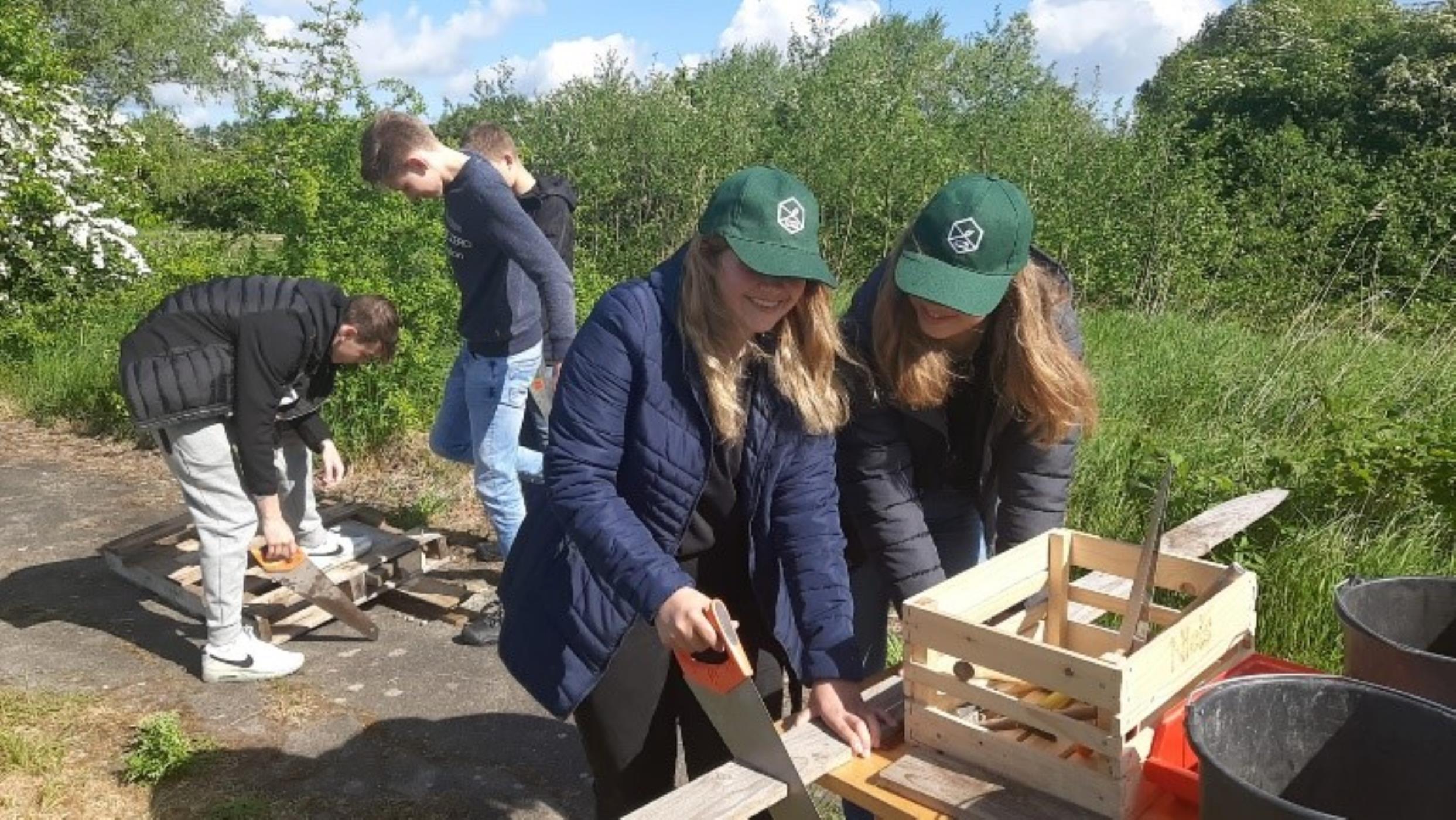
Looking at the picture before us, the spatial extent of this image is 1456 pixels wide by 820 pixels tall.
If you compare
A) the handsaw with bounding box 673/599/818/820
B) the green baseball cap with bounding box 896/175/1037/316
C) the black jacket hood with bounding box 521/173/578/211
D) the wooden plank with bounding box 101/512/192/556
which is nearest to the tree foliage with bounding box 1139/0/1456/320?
the black jacket hood with bounding box 521/173/578/211

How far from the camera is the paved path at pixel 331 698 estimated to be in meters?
3.81

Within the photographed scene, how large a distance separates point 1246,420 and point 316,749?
452 cm

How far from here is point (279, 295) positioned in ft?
14.1

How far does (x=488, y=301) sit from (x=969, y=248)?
286cm

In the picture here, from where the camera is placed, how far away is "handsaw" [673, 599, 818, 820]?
1.84 meters

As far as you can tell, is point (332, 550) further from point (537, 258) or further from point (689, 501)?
point (689, 501)

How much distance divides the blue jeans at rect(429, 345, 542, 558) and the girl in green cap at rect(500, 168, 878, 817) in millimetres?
2426

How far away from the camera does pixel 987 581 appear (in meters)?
2.17

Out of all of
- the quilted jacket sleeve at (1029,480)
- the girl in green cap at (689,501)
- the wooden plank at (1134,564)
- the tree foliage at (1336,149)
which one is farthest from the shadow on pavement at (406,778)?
the tree foliage at (1336,149)

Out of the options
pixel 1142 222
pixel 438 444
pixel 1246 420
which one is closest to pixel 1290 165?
pixel 1142 222

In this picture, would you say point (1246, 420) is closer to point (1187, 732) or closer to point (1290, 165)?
point (1187, 732)

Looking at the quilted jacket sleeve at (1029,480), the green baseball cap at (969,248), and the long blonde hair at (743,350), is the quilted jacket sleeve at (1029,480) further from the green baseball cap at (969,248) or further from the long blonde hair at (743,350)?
the long blonde hair at (743,350)

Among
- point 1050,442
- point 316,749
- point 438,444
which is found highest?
point 1050,442

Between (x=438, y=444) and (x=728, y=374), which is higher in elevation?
(x=728, y=374)
